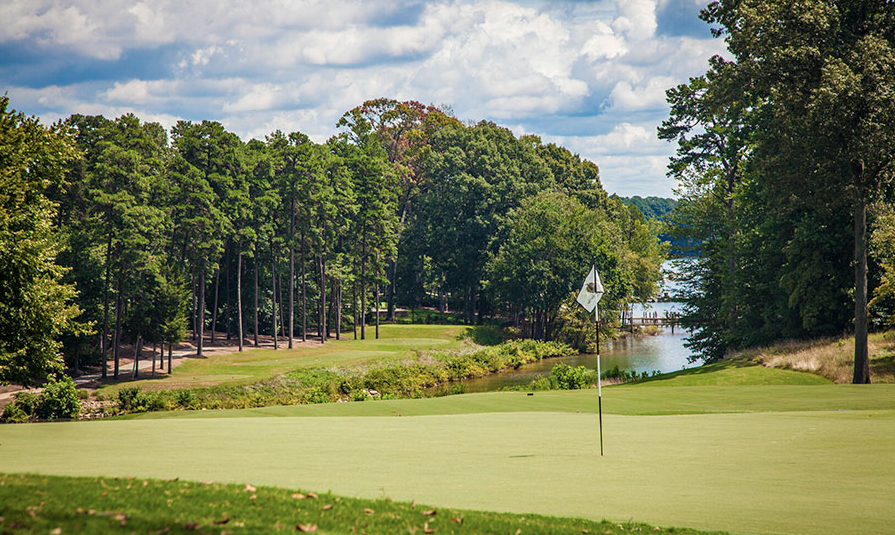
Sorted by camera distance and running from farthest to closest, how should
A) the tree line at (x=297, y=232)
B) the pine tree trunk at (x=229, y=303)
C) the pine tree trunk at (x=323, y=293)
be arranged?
the pine tree trunk at (x=323, y=293), the pine tree trunk at (x=229, y=303), the tree line at (x=297, y=232)

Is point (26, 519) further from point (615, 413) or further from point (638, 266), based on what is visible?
point (638, 266)

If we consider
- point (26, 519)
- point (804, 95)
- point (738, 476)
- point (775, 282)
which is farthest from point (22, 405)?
point (775, 282)

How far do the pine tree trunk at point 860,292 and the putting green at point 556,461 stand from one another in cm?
1157

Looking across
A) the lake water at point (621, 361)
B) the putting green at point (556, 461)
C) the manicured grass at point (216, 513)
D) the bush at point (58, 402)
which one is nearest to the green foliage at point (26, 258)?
the putting green at point (556, 461)

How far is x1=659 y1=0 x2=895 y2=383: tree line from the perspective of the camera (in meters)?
28.9

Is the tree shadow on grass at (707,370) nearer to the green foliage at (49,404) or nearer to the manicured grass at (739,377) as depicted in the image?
the manicured grass at (739,377)

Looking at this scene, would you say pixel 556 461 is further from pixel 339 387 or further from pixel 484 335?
pixel 484 335

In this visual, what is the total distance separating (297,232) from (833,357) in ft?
154

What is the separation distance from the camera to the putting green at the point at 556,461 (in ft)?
33.0

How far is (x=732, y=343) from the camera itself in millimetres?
49812

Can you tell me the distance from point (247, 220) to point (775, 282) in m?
41.7

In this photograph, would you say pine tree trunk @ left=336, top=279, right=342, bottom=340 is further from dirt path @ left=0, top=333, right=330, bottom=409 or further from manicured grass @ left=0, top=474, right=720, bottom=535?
manicured grass @ left=0, top=474, right=720, bottom=535

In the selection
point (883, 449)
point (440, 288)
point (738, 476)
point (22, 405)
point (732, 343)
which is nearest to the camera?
point (738, 476)

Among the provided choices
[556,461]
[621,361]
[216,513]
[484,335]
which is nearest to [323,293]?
[484,335]
